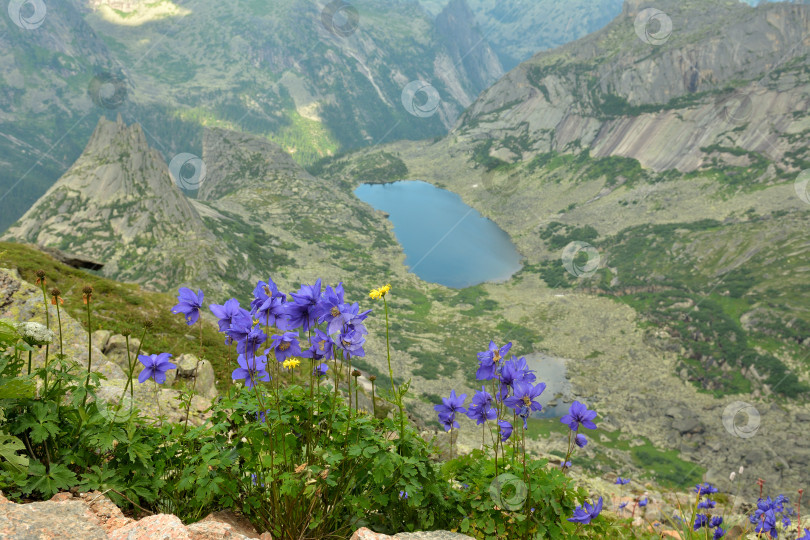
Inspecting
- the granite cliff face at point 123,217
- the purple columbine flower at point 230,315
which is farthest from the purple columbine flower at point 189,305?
the granite cliff face at point 123,217

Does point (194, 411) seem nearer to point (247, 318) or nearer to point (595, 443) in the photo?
point (247, 318)

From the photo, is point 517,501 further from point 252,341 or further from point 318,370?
point 252,341

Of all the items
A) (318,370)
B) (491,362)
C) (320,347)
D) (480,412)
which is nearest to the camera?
(320,347)

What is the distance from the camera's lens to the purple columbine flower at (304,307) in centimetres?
391

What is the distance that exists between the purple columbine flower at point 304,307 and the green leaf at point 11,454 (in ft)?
7.21

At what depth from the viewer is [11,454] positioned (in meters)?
3.56

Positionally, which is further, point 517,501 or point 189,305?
point 189,305

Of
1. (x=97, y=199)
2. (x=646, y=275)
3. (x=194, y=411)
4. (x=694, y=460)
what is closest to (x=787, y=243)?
(x=646, y=275)

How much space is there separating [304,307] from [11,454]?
243 cm

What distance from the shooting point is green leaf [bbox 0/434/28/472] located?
354 centimetres

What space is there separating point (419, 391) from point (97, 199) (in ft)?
270

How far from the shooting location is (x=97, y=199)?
10400cm

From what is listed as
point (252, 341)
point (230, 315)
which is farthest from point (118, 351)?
point (252, 341)

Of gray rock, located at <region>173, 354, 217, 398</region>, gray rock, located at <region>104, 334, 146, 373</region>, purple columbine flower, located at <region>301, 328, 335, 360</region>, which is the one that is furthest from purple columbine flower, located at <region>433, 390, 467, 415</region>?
A: gray rock, located at <region>104, 334, 146, 373</region>
